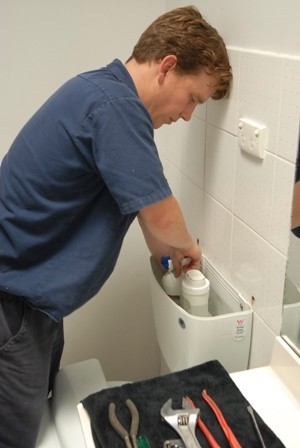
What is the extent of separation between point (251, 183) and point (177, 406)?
1.60ft

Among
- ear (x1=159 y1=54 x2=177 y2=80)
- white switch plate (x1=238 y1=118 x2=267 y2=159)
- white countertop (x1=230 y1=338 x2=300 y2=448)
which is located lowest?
white countertop (x1=230 y1=338 x2=300 y2=448)

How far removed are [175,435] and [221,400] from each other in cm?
11

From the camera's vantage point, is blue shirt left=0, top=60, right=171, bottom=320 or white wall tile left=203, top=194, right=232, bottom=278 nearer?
blue shirt left=0, top=60, right=171, bottom=320

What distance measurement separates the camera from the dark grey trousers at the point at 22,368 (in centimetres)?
105

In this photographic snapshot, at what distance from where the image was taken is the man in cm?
97

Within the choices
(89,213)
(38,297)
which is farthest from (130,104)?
(38,297)

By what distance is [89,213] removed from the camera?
3.43 ft

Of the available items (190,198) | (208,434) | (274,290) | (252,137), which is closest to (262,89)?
(252,137)

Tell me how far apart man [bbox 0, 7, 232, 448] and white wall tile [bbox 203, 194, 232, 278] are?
0.14 m

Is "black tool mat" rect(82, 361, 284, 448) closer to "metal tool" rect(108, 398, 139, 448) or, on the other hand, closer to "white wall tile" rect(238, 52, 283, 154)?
"metal tool" rect(108, 398, 139, 448)

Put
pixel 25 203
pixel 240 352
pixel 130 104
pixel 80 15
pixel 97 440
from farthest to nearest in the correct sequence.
→ pixel 80 15 → pixel 240 352 → pixel 25 203 → pixel 130 104 → pixel 97 440

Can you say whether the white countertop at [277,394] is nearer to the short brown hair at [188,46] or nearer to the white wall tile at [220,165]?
the white wall tile at [220,165]

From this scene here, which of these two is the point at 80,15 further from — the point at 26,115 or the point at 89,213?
the point at 89,213

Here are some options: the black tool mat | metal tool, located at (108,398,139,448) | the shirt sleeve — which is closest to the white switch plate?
the shirt sleeve
